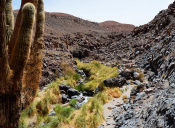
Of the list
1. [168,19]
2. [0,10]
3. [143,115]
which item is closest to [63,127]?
[143,115]

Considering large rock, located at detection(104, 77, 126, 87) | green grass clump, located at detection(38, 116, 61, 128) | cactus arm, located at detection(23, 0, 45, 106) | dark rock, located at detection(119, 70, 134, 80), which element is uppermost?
cactus arm, located at detection(23, 0, 45, 106)

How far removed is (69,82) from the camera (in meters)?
11.0

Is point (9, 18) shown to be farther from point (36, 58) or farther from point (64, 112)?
point (64, 112)

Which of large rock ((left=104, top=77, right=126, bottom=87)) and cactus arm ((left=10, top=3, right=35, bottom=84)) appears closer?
cactus arm ((left=10, top=3, right=35, bottom=84))

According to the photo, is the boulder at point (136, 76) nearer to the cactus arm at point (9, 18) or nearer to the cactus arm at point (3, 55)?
the cactus arm at point (9, 18)

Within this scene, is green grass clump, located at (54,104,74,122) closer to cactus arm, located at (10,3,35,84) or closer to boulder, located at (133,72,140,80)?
cactus arm, located at (10,3,35,84)

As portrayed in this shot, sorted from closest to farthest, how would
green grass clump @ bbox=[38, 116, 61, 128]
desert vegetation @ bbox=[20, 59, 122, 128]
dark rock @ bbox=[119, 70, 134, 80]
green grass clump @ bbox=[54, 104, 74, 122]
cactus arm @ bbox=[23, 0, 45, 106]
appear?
cactus arm @ bbox=[23, 0, 45, 106], green grass clump @ bbox=[38, 116, 61, 128], desert vegetation @ bbox=[20, 59, 122, 128], green grass clump @ bbox=[54, 104, 74, 122], dark rock @ bbox=[119, 70, 134, 80]

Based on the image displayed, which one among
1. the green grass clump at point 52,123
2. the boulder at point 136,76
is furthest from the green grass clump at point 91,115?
the boulder at point 136,76

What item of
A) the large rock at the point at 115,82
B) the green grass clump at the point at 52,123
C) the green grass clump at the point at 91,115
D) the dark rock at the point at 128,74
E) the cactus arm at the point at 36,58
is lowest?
the green grass clump at the point at 52,123

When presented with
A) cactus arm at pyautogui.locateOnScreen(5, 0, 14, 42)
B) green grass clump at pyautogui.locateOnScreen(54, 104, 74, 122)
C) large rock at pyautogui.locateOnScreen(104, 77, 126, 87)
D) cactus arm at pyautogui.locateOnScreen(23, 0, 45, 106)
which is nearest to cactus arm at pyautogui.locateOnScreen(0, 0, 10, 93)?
cactus arm at pyautogui.locateOnScreen(5, 0, 14, 42)

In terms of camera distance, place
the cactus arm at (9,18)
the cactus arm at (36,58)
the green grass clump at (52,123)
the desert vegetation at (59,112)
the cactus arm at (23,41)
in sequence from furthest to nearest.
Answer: the desert vegetation at (59,112) < the green grass clump at (52,123) < the cactus arm at (36,58) < the cactus arm at (9,18) < the cactus arm at (23,41)

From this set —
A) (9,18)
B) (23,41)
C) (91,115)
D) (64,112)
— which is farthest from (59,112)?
(23,41)

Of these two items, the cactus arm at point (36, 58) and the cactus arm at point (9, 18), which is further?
the cactus arm at point (36, 58)

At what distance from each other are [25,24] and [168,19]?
14.9 meters
